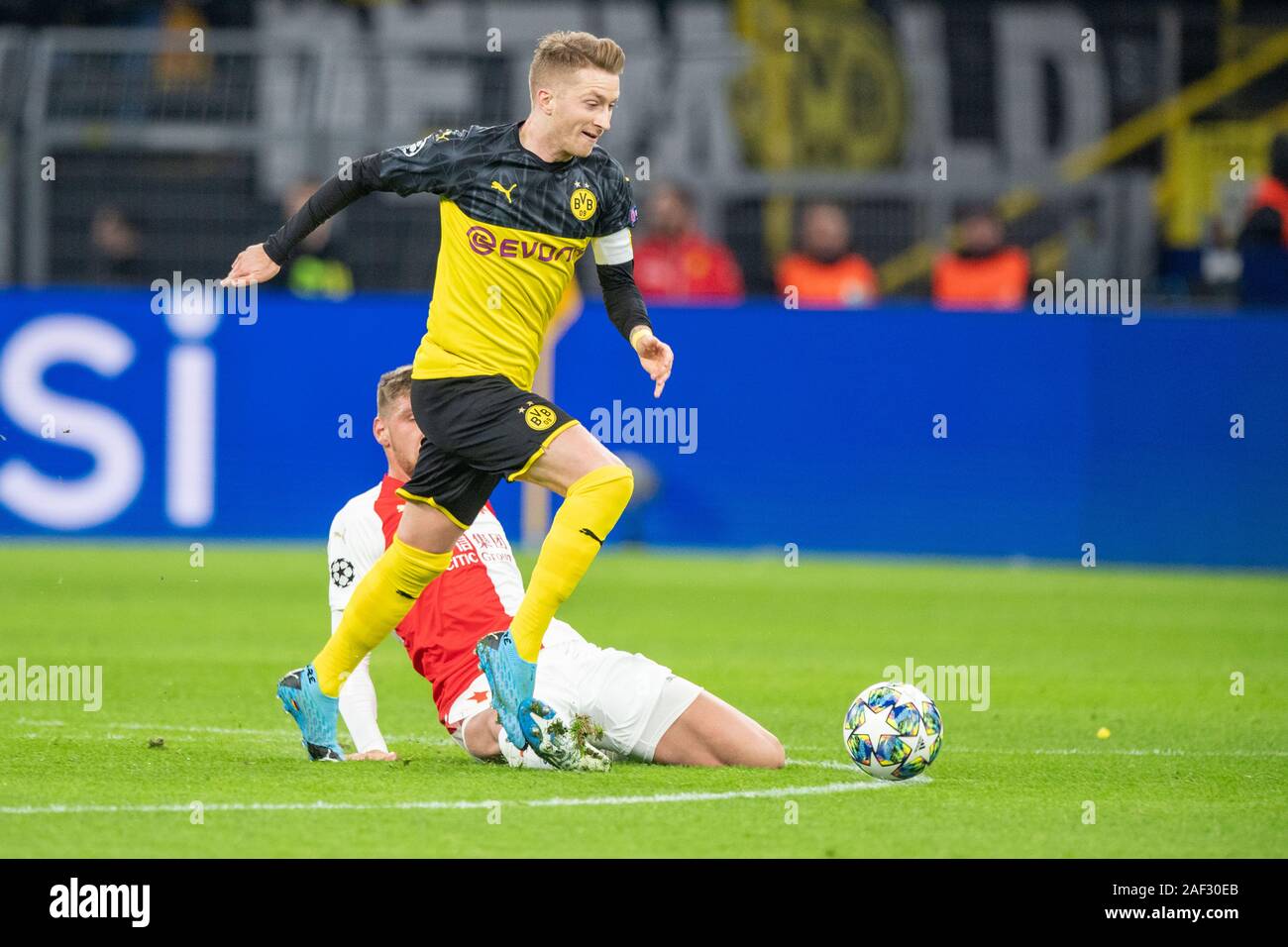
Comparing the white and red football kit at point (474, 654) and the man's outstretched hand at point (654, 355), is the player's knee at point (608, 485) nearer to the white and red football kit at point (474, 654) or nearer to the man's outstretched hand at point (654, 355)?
the man's outstretched hand at point (654, 355)

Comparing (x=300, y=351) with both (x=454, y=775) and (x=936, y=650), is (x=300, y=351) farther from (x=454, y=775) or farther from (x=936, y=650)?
(x=454, y=775)

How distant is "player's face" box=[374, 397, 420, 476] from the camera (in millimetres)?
7090

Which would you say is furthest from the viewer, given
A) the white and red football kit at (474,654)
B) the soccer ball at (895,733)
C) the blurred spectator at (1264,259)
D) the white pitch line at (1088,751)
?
the blurred spectator at (1264,259)

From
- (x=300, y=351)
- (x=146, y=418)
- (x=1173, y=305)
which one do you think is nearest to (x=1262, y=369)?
(x=1173, y=305)

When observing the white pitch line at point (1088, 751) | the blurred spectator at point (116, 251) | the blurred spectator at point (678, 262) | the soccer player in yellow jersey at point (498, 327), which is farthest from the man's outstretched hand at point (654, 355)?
the blurred spectator at point (116, 251)

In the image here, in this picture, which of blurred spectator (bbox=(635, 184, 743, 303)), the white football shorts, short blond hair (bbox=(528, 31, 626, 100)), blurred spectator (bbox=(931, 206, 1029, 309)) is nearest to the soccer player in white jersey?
the white football shorts

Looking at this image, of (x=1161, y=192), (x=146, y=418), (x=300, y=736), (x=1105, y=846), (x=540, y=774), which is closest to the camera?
(x=1105, y=846)

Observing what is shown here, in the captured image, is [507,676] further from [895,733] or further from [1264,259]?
[1264,259]

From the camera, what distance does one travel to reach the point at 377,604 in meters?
6.61

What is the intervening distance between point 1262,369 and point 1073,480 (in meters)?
1.45

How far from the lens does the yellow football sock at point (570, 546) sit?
6.27m

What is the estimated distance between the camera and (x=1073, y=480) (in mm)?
14359

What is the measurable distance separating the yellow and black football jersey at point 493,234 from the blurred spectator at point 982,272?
971cm

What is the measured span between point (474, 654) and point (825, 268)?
31.6 feet
